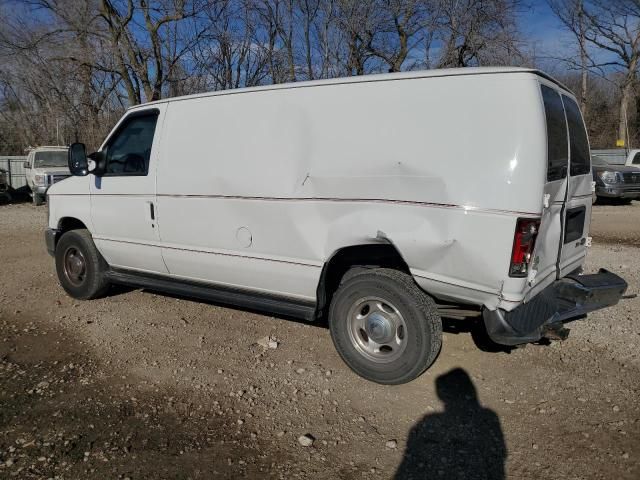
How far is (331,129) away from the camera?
3.91 meters

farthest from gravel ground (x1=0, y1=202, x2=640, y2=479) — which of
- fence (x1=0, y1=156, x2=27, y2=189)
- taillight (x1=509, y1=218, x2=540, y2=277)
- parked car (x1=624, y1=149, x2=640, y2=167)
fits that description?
fence (x1=0, y1=156, x2=27, y2=189)

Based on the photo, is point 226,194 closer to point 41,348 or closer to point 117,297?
point 41,348

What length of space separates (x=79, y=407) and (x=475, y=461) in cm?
262

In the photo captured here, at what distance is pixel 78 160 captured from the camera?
530cm

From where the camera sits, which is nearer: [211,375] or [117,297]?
[211,375]

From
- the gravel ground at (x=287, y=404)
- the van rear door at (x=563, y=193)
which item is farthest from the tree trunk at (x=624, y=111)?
the van rear door at (x=563, y=193)

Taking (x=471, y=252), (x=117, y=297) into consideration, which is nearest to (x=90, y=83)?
(x=117, y=297)

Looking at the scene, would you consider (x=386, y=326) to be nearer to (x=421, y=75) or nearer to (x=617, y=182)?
(x=421, y=75)

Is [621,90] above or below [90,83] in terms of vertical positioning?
above

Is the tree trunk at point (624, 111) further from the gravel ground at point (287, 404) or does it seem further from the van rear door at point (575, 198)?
the van rear door at point (575, 198)

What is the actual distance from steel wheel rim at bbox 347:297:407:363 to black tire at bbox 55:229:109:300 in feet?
10.4

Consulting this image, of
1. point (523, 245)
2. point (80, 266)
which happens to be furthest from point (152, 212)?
point (523, 245)

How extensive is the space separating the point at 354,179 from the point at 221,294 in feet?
5.81

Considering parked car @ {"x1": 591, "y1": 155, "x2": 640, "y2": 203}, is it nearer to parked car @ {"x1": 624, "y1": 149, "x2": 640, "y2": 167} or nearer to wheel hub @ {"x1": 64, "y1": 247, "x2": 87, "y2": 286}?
parked car @ {"x1": 624, "y1": 149, "x2": 640, "y2": 167}
